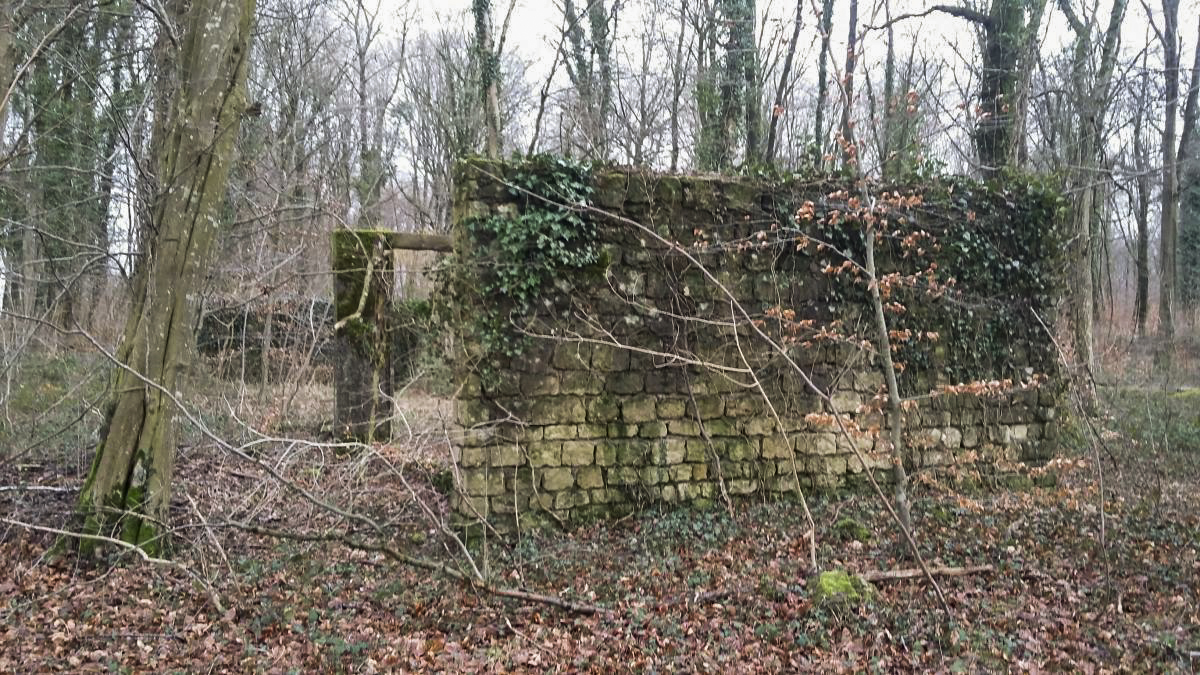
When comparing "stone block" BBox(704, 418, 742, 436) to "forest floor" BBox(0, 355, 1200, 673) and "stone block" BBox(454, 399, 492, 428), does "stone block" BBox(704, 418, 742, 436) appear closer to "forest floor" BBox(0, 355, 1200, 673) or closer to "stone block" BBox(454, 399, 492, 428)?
"forest floor" BBox(0, 355, 1200, 673)

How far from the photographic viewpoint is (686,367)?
6965mm

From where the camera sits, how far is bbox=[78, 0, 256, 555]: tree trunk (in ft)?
18.0

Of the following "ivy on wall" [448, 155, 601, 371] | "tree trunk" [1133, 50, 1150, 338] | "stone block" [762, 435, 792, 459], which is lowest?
"stone block" [762, 435, 792, 459]

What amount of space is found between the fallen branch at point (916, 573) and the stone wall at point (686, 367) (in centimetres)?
121

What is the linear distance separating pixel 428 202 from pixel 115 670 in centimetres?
1844

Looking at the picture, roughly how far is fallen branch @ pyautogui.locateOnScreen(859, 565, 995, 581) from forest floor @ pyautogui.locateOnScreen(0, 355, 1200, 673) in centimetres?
7

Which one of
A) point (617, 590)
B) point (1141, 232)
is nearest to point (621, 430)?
point (617, 590)

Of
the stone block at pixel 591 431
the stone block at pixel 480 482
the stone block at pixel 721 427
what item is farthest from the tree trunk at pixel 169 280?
the stone block at pixel 721 427

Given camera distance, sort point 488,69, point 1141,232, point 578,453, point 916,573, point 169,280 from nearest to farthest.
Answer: point 916,573, point 169,280, point 578,453, point 488,69, point 1141,232

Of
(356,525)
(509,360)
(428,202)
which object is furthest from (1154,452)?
(428,202)

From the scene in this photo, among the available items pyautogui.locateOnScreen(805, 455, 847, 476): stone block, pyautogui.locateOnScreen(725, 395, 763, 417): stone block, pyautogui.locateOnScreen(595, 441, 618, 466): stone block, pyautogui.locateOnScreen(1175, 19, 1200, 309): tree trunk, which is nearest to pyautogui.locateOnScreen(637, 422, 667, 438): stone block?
pyautogui.locateOnScreen(595, 441, 618, 466): stone block

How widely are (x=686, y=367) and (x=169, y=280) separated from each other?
4.22 meters

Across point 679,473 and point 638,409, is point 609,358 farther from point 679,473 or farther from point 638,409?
point 679,473

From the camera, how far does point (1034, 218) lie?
8102 millimetres
